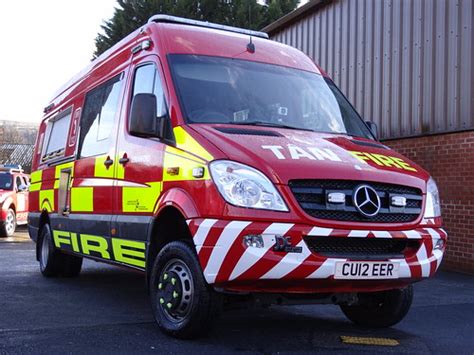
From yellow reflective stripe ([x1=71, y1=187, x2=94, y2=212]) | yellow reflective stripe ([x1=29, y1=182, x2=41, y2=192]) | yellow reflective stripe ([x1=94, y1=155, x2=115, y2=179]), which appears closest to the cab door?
yellow reflective stripe ([x1=94, y1=155, x2=115, y2=179])

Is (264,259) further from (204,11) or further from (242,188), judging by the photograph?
(204,11)

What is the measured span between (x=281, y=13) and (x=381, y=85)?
1355 cm

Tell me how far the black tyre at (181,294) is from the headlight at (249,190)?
0.58m

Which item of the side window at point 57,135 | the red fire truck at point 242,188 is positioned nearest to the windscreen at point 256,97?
the red fire truck at point 242,188

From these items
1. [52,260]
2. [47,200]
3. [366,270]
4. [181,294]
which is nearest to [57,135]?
[47,200]

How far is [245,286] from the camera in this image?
4109 mm

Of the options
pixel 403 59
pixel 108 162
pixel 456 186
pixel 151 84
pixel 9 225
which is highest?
pixel 403 59

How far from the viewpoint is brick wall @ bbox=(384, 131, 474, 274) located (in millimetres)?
8875

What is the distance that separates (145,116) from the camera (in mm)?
4793

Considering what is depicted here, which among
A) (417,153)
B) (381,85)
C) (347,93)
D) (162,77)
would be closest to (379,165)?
(162,77)

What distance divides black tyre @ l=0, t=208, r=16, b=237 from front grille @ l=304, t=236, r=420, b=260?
12.1 m

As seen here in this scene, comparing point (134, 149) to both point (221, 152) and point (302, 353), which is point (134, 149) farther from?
point (302, 353)

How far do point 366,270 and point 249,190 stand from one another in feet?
3.29

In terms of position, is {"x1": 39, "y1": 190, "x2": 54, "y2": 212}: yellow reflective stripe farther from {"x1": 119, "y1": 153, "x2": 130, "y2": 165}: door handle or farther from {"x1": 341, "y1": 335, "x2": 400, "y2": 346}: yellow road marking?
{"x1": 341, "y1": 335, "x2": 400, "y2": 346}: yellow road marking
